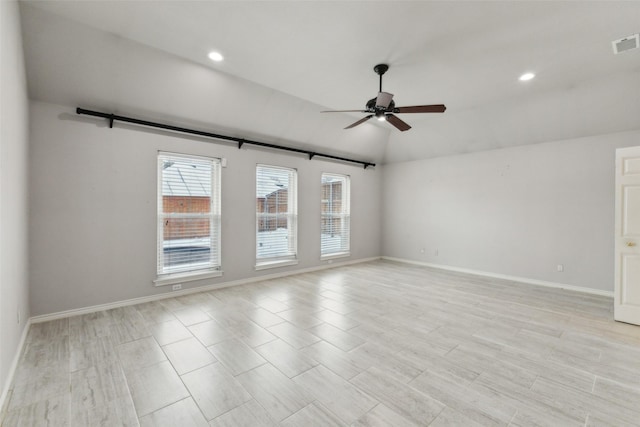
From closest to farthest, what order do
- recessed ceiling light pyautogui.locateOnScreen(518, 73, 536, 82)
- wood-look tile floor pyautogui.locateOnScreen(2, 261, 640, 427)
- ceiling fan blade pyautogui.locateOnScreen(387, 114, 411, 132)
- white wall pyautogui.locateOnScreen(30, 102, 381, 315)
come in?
wood-look tile floor pyautogui.locateOnScreen(2, 261, 640, 427), white wall pyautogui.locateOnScreen(30, 102, 381, 315), ceiling fan blade pyautogui.locateOnScreen(387, 114, 411, 132), recessed ceiling light pyautogui.locateOnScreen(518, 73, 536, 82)

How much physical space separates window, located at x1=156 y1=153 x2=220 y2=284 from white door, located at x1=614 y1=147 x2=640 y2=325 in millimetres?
5803

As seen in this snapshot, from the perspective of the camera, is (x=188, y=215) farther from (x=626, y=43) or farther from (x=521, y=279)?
(x=521, y=279)

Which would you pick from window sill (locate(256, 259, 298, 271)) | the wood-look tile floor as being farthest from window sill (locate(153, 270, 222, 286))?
window sill (locate(256, 259, 298, 271))

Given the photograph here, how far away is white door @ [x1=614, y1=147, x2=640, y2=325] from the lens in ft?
11.5

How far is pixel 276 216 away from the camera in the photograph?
18.7 feet

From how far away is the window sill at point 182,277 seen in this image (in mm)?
4230

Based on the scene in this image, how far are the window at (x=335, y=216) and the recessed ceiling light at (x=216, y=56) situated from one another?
3.44m

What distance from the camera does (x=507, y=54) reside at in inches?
132

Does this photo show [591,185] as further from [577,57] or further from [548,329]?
[548,329]

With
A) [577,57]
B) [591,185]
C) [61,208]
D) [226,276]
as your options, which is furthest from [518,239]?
[61,208]

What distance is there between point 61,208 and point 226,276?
2443 millimetres

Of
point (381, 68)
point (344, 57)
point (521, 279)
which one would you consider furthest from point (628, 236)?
point (344, 57)

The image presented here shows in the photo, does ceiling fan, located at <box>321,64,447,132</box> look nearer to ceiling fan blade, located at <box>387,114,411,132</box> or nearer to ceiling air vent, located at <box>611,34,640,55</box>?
ceiling fan blade, located at <box>387,114,411,132</box>

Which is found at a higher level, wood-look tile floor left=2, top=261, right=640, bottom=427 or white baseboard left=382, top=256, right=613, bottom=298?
white baseboard left=382, top=256, right=613, bottom=298
